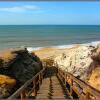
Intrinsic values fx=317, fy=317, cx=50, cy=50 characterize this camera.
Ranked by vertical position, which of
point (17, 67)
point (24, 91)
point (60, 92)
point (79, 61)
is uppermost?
point (24, 91)

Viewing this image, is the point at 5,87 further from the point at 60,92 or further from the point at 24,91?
the point at 24,91

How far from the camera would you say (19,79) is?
42.6 ft

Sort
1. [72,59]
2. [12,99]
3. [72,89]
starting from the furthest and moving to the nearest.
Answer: [72,59]
[72,89]
[12,99]

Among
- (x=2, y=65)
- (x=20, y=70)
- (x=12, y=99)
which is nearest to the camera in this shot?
(x=12, y=99)

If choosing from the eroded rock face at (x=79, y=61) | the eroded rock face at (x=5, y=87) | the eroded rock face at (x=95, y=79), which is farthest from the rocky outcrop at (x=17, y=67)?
the eroded rock face at (x=95, y=79)

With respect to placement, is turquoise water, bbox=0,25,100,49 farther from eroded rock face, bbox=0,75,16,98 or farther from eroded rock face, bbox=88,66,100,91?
eroded rock face, bbox=88,66,100,91

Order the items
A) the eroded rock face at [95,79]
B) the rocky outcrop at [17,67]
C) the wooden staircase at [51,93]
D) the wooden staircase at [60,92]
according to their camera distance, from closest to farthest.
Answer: the wooden staircase at [60,92], the eroded rock face at [95,79], the wooden staircase at [51,93], the rocky outcrop at [17,67]

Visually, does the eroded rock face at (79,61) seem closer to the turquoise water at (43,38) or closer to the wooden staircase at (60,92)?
the wooden staircase at (60,92)

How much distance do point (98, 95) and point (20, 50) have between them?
993cm

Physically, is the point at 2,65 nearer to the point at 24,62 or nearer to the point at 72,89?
the point at 24,62

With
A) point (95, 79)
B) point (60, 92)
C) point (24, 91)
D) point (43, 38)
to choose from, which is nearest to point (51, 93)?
point (60, 92)

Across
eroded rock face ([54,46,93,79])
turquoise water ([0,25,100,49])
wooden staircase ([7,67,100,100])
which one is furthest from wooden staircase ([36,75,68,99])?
turquoise water ([0,25,100,49])

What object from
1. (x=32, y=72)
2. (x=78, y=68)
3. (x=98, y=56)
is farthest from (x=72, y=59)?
(x=98, y=56)

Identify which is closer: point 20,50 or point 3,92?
point 3,92
